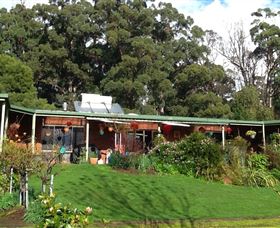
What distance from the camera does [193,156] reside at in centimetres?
1655

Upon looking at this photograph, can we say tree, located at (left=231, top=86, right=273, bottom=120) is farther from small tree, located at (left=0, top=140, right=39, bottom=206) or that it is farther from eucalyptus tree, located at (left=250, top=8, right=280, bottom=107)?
small tree, located at (left=0, top=140, right=39, bottom=206)

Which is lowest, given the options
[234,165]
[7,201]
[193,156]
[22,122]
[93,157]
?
[7,201]

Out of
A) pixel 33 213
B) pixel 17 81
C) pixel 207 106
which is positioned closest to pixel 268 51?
pixel 207 106

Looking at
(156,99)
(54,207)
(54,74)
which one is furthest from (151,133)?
(54,207)

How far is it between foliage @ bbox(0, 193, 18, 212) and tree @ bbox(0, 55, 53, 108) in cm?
1883

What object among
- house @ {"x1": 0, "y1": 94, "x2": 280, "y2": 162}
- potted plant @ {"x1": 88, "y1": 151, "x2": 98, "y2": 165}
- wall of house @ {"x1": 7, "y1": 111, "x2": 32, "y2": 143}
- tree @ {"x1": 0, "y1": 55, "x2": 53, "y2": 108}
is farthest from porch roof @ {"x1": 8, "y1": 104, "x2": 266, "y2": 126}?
tree @ {"x1": 0, "y1": 55, "x2": 53, "y2": 108}

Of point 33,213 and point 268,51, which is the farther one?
point 268,51

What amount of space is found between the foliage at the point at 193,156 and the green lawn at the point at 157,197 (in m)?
0.87

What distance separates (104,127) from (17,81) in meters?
10.6

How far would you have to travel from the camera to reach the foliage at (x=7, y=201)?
975cm

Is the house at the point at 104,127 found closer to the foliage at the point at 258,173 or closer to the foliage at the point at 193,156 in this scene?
the foliage at the point at 258,173

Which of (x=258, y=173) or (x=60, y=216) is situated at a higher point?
(x=60, y=216)

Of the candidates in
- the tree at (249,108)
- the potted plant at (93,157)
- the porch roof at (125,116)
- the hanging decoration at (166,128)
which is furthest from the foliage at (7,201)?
the tree at (249,108)

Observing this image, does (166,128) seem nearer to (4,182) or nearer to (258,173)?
(258,173)
